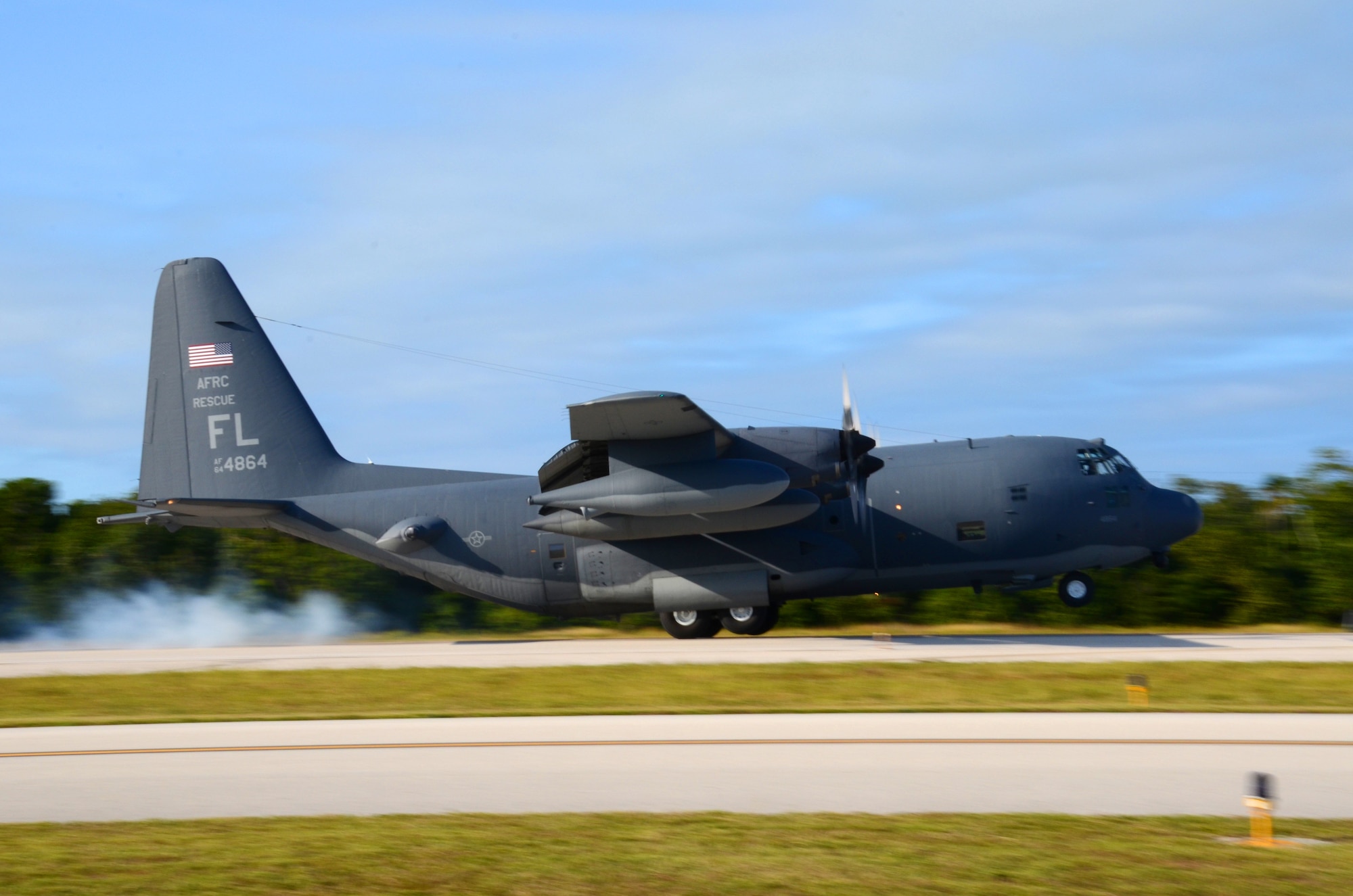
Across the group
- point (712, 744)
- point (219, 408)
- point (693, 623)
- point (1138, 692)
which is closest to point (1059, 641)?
point (1138, 692)

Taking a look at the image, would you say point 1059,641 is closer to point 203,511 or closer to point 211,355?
point 203,511

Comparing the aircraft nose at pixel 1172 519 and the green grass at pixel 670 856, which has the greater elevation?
the aircraft nose at pixel 1172 519

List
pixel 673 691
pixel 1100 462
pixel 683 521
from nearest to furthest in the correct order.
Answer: pixel 673 691 → pixel 683 521 → pixel 1100 462

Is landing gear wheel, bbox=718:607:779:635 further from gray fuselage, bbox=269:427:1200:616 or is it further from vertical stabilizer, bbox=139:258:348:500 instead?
vertical stabilizer, bbox=139:258:348:500

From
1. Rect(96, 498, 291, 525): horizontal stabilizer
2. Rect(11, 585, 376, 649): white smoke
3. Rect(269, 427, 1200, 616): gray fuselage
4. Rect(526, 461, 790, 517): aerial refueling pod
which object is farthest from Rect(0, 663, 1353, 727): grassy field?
Rect(11, 585, 376, 649): white smoke

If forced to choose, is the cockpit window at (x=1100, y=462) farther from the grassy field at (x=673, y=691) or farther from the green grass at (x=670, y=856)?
the green grass at (x=670, y=856)

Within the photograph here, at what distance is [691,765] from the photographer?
9734 millimetres

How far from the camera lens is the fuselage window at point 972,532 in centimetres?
2169

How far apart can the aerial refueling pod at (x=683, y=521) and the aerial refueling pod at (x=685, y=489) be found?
0.45m

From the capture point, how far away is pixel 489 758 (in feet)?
33.9

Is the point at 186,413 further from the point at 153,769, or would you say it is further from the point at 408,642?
the point at 153,769

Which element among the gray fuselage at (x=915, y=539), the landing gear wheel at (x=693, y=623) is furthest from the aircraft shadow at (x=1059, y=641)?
the landing gear wheel at (x=693, y=623)

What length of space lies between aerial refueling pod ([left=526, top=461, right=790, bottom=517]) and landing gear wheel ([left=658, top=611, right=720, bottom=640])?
3157 mm

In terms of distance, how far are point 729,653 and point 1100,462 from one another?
334 inches
